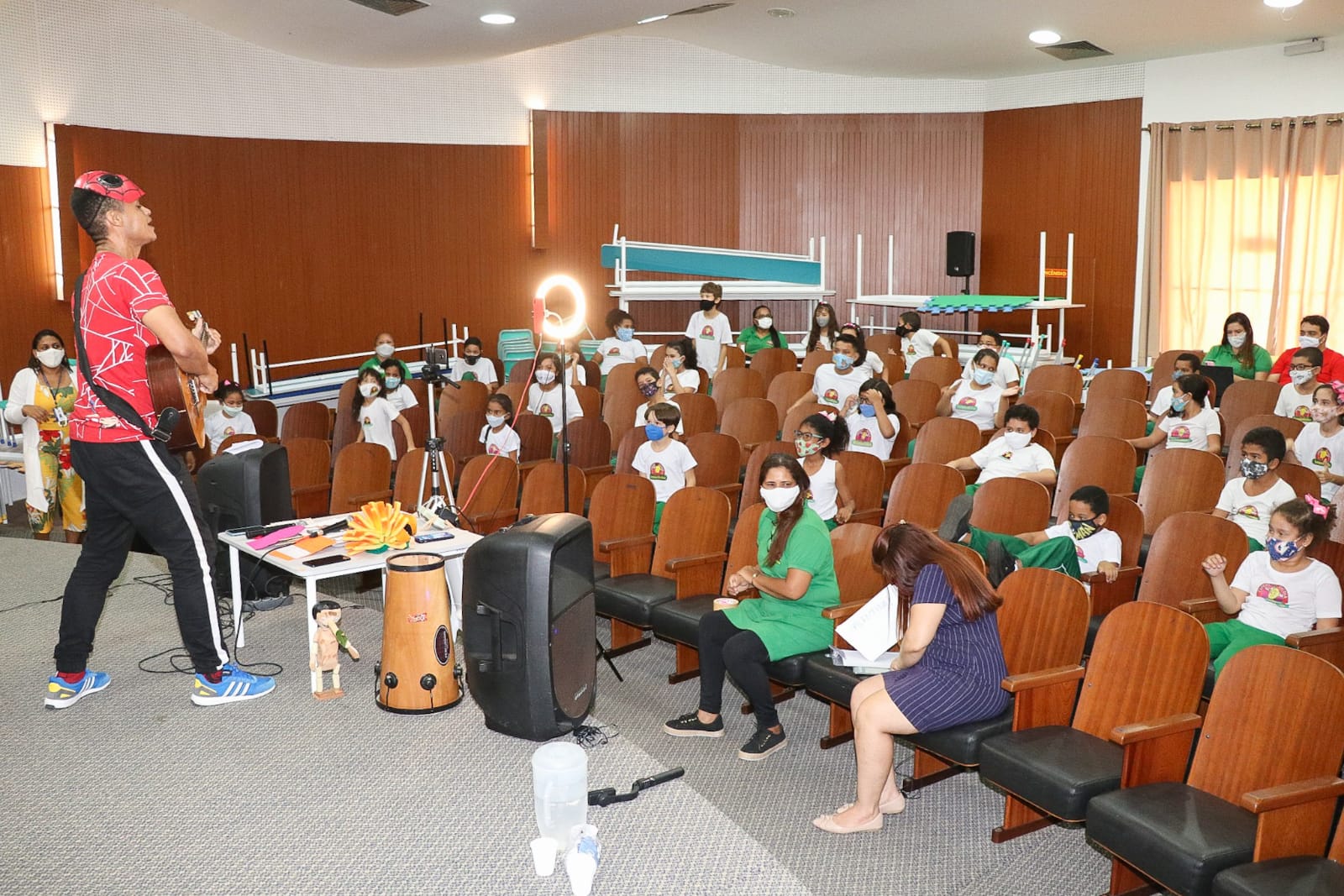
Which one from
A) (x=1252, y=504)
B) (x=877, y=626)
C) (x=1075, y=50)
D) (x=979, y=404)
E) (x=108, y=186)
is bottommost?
(x=877, y=626)

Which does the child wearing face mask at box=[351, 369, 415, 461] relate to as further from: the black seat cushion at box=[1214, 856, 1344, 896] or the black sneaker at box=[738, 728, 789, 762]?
the black seat cushion at box=[1214, 856, 1344, 896]

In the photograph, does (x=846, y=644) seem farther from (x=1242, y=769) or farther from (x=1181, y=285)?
(x=1181, y=285)

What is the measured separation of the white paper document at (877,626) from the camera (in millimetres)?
3689

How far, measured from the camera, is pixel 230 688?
362 centimetres

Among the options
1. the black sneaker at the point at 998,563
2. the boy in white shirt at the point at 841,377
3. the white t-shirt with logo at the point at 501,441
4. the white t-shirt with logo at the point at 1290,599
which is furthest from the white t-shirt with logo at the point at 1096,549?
the white t-shirt with logo at the point at 501,441

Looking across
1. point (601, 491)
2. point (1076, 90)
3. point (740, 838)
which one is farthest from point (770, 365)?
point (740, 838)

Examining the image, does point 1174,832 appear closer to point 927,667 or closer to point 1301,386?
point 927,667

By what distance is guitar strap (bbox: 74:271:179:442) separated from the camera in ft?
10.8

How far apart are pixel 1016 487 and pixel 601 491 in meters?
1.87

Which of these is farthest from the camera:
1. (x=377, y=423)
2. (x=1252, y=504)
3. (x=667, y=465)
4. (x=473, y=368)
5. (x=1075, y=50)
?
(x=1075, y=50)

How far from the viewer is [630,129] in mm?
11836

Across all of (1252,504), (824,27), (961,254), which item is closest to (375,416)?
(824,27)

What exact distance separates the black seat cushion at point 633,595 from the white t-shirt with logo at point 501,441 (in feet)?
6.51

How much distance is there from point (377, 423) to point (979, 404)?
3902 millimetres
